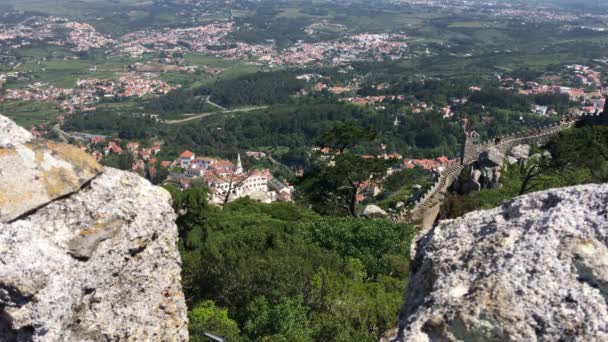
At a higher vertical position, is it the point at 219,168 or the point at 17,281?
the point at 17,281

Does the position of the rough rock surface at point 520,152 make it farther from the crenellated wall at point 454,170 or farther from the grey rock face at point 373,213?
the grey rock face at point 373,213

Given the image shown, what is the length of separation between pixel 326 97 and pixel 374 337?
102 m

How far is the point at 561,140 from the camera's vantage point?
2055 centimetres

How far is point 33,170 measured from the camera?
13.8 feet

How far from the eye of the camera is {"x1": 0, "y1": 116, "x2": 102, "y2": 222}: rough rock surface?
3.99 metres

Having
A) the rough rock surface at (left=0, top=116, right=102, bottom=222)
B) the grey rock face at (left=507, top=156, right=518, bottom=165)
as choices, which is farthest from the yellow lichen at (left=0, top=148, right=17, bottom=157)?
the grey rock face at (left=507, top=156, right=518, bottom=165)

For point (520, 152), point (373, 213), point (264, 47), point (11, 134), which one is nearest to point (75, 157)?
point (11, 134)

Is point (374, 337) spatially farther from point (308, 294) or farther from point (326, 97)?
point (326, 97)

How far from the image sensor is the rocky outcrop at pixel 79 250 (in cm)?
382

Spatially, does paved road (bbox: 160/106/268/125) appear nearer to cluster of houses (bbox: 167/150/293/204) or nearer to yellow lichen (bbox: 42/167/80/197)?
cluster of houses (bbox: 167/150/293/204)

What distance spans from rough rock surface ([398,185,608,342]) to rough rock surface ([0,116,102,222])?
112 inches

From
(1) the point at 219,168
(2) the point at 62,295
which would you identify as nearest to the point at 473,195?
(2) the point at 62,295

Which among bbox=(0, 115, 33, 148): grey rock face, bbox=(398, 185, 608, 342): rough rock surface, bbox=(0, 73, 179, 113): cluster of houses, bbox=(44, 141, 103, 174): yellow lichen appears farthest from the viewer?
bbox=(0, 73, 179, 113): cluster of houses

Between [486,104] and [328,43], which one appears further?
[328,43]
